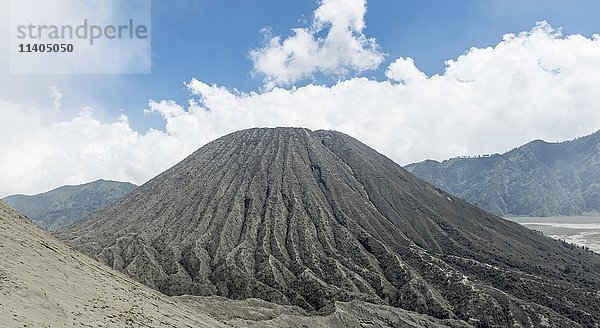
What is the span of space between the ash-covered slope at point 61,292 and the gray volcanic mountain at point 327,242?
35.3 meters

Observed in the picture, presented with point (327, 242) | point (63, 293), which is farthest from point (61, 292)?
point (327, 242)

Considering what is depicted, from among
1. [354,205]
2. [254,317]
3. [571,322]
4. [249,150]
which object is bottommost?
[571,322]

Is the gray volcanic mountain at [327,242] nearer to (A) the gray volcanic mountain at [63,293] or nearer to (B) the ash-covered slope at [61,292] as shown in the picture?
(A) the gray volcanic mountain at [63,293]

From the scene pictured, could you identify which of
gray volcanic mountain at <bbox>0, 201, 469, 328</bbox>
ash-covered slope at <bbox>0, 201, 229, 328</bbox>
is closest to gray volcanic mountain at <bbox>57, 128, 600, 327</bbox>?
gray volcanic mountain at <bbox>0, 201, 469, 328</bbox>

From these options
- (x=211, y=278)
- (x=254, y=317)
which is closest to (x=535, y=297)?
(x=254, y=317)

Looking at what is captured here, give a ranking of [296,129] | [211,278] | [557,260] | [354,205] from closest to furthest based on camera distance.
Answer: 1. [211,278]
2. [557,260]
3. [354,205]
4. [296,129]

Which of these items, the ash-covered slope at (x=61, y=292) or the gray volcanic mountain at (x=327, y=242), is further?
the gray volcanic mountain at (x=327, y=242)

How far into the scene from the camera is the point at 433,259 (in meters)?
96.1

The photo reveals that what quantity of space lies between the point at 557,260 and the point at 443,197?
3951 cm

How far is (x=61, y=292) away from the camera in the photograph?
3061cm

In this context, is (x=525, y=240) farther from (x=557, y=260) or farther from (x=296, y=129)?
(x=296, y=129)

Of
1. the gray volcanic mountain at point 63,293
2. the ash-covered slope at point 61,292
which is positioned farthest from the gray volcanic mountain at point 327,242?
the ash-covered slope at point 61,292

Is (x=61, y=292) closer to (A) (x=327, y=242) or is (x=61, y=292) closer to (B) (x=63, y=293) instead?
(B) (x=63, y=293)

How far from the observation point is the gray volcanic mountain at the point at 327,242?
79.0 metres
